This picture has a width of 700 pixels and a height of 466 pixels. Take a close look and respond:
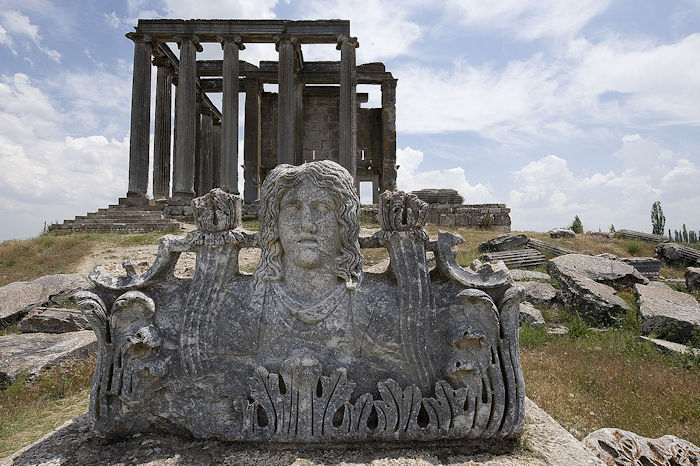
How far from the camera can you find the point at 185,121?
1708 cm

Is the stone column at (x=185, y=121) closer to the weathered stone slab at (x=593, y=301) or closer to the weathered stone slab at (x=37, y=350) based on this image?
the weathered stone slab at (x=37, y=350)

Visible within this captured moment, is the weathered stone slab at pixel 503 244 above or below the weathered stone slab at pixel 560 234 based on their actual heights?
below

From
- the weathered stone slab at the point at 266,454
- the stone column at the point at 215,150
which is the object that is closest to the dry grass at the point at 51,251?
the weathered stone slab at the point at 266,454

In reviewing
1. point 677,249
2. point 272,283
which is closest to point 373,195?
point 677,249

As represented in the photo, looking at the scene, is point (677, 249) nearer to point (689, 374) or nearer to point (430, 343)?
point (689, 374)

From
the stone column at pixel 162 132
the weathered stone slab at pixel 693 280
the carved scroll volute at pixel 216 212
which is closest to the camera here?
the carved scroll volute at pixel 216 212

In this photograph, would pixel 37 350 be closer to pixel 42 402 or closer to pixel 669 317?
pixel 42 402

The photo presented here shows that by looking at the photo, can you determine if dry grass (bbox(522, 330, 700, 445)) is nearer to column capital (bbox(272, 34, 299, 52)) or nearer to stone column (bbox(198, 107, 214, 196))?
column capital (bbox(272, 34, 299, 52))

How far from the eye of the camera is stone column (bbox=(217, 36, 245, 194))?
17031 mm

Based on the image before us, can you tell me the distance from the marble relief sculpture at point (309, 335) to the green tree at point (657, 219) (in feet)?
85.4

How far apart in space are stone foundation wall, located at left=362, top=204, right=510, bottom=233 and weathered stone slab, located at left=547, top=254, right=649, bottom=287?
7196 mm

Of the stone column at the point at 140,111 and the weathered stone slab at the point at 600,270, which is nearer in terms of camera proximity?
the weathered stone slab at the point at 600,270

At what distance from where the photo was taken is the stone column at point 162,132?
18172 mm

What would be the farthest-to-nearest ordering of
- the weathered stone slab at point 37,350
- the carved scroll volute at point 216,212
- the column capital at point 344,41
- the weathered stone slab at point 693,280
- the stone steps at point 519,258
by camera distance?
the column capital at point 344,41 → the stone steps at point 519,258 → the weathered stone slab at point 693,280 → the weathered stone slab at point 37,350 → the carved scroll volute at point 216,212
